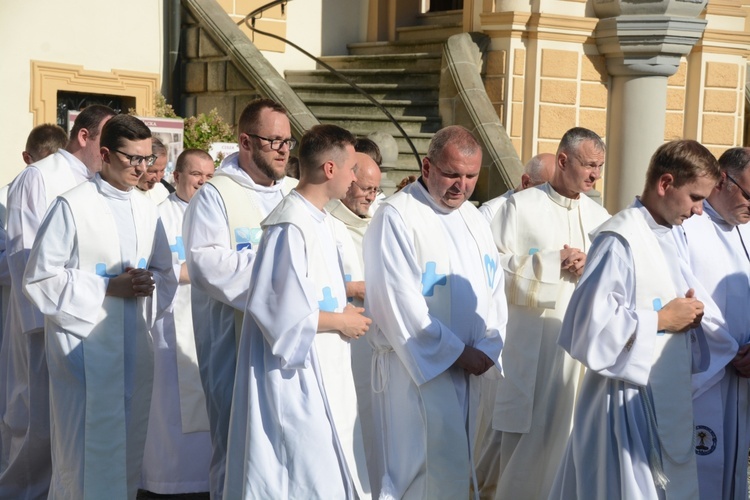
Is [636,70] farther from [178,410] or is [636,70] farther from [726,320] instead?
[726,320]

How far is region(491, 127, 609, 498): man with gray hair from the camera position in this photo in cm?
702

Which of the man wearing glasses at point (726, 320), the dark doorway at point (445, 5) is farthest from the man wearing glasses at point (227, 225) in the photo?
the dark doorway at point (445, 5)

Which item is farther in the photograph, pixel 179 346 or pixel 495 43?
pixel 495 43

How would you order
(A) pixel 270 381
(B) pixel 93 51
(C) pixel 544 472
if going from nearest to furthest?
1. (A) pixel 270 381
2. (C) pixel 544 472
3. (B) pixel 93 51

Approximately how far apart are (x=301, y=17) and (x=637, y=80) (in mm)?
4360

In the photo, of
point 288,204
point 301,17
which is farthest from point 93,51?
point 288,204

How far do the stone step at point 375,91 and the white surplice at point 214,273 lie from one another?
7907mm

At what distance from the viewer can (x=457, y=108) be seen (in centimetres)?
1367

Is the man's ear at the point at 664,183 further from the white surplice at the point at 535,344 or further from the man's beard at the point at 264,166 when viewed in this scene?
the man's beard at the point at 264,166

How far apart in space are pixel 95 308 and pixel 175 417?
2.01 metres

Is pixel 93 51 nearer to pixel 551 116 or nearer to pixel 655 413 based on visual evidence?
pixel 551 116

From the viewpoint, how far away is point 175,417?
7680 millimetres

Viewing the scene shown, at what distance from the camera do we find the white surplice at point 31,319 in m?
6.52

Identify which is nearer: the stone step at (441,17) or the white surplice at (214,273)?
the white surplice at (214,273)
